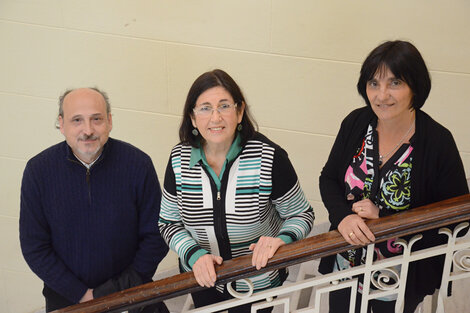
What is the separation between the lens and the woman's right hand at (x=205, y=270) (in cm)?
178

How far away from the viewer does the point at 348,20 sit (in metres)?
3.18

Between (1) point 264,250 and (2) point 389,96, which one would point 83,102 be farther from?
(2) point 389,96

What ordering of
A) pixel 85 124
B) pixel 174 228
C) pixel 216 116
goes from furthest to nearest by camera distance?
pixel 85 124
pixel 174 228
pixel 216 116

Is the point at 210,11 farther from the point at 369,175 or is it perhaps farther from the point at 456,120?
the point at 369,175

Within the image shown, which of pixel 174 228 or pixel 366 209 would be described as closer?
pixel 366 209

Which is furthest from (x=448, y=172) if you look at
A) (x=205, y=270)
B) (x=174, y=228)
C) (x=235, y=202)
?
(x=174, y=228)

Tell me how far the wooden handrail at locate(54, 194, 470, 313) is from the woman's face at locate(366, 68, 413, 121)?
34 cm

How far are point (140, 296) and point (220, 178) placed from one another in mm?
485

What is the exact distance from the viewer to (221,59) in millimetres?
3447

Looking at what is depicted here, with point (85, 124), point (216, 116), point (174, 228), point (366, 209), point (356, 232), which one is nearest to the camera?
point (356, 232)

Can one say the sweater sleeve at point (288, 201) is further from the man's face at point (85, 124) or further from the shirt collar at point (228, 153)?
the man's face at point (85, 124)

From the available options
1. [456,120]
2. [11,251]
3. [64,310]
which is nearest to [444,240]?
[64,310]

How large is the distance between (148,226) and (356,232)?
999 millimetres

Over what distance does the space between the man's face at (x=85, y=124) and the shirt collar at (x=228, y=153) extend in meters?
0.46
